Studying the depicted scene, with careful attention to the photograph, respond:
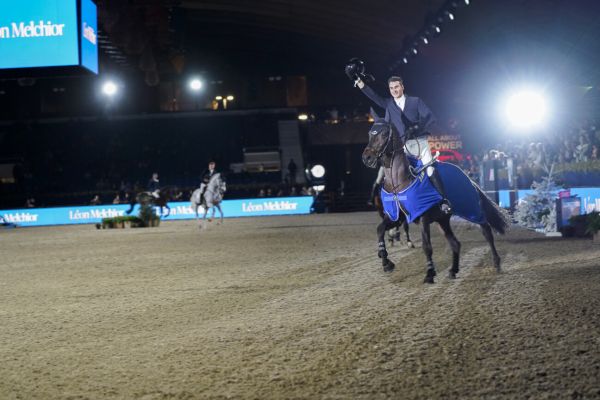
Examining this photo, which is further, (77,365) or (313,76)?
(313,76)

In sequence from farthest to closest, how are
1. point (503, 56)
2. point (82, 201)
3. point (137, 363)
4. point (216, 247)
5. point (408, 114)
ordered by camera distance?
point (82, 201)
point (503, 56)
point (216, 247)
point (408, 114)
point (137, 363)

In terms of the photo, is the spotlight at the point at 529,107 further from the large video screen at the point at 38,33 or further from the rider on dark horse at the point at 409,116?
the rider on dark horse at the point at 409,116

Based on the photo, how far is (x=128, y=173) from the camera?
4297 centimetres

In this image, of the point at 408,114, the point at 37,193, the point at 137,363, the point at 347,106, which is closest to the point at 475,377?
the point at 137,363

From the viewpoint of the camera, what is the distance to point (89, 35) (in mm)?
17062

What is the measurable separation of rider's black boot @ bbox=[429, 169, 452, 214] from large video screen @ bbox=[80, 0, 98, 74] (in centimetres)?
1117

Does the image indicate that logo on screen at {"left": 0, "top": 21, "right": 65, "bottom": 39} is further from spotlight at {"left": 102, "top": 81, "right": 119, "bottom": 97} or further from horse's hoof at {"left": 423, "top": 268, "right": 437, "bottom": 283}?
spotlight at {"left": 102, "top": 81, "right": 119, "bottom": 97}

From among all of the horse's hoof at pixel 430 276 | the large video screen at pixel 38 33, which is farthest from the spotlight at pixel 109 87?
the horse's hoof at pixel 430 276

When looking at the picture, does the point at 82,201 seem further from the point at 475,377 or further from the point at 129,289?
the point at 475,377

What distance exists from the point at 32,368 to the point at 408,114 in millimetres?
5836

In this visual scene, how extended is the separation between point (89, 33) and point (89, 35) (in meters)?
0.06

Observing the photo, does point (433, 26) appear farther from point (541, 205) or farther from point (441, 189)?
point (441, 189)

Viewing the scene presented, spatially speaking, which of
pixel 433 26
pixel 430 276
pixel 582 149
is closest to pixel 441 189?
pixel 430 276

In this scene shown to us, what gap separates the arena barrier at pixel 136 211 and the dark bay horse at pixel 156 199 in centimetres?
74
